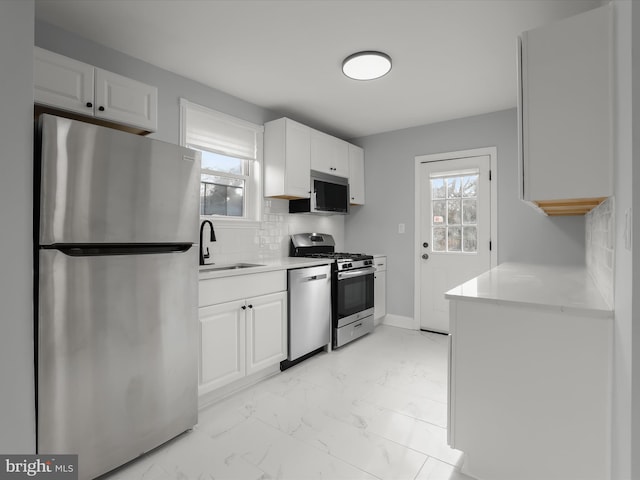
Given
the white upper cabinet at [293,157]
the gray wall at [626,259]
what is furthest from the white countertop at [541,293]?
the white upper cabinet at [293,157]

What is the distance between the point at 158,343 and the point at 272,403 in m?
0.96

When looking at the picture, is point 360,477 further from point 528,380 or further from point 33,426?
point 33,426

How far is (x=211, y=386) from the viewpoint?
7.44 feet

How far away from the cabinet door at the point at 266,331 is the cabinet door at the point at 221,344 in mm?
79

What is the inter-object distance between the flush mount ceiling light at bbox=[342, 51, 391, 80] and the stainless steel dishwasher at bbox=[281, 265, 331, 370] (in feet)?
5.46

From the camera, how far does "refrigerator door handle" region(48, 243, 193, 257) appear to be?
152 centimetres

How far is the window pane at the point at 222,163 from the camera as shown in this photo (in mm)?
3113

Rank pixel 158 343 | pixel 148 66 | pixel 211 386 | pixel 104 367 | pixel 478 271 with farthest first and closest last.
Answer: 1. pixel 478 271
2. pixel 148 66
3. pixel 211 386
4. pixel 158 343
5. pixel 104 367

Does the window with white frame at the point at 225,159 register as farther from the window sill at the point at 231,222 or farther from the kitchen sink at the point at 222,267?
the kitchen sink at the point at 222,267

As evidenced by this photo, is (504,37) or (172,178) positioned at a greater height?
(504,37)

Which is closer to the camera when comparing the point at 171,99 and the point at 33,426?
the point at 33,426

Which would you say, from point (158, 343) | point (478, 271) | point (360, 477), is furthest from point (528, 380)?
point (478, 271)

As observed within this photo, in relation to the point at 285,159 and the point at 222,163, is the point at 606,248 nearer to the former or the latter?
the point at 285,159

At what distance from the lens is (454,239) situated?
3.95 m
